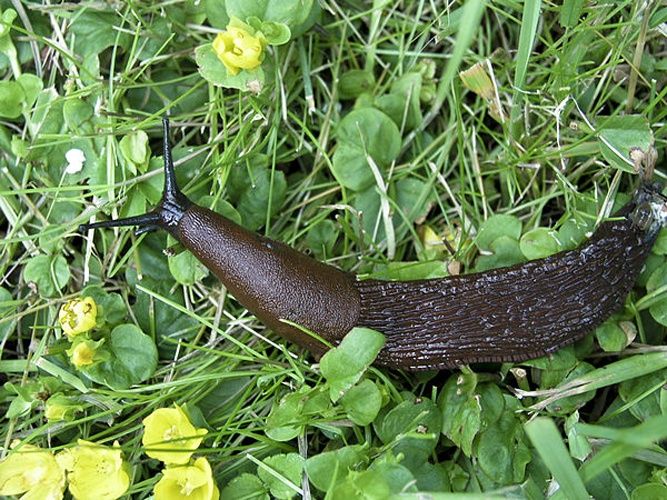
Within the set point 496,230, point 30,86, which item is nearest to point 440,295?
point 496,230

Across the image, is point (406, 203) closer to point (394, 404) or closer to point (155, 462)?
point (394, 404)

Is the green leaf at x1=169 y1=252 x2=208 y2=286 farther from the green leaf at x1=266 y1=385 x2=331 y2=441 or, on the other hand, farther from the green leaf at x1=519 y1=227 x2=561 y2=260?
the green leaf at x1=519 y1=227 x2=561 y2=260

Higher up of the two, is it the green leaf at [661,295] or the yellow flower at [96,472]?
the green leaf at [661,295]

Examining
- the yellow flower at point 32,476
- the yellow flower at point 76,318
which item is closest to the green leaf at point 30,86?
the yellow flower at point 76,318

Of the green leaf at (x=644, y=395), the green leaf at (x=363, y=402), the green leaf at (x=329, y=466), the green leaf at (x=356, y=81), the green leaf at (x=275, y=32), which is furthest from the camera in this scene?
the green leaf at (x=356, y=81)

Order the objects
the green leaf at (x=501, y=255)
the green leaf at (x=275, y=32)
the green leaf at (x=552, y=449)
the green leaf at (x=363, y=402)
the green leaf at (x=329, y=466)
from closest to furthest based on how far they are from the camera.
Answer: the green leaf at (x=552, y=449) < the green leaf at (x=329, y=466) < the green leaf at (x=363, y=402) < the green leaf at (x=275, y=32) < the green leaf at (x=501, y=255)

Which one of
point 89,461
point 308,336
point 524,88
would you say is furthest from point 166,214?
point 524,88

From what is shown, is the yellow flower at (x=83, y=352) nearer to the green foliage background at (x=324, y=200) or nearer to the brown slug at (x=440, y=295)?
the green foliage background at (x=324, y=200)
